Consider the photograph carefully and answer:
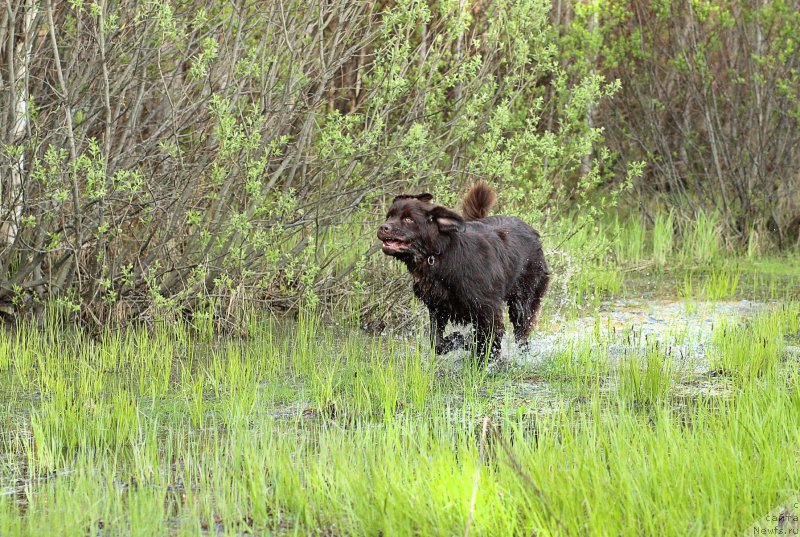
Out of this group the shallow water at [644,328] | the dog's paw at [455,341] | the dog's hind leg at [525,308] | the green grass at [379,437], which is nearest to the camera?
the green grass at [379,437]

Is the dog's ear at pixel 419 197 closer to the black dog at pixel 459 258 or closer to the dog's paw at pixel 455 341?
the black dog at pixel 459 258

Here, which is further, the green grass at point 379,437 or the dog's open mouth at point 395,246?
the dog's open mouth at point 395,246

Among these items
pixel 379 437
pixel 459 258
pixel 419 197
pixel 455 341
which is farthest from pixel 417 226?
pixel 379 437

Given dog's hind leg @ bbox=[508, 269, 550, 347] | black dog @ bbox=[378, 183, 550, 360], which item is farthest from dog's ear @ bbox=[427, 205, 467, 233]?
dog's hind leg @ bbox=[508, 269, 550, 347]

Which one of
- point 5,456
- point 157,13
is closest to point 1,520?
point 5,456

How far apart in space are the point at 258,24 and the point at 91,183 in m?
2.15

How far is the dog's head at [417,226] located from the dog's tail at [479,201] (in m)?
0.95

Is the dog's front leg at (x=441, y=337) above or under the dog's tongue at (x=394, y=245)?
under

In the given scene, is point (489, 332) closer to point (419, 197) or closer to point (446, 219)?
point (446, 219)

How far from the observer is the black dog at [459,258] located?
21.0 ft

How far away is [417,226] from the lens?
6.43 m

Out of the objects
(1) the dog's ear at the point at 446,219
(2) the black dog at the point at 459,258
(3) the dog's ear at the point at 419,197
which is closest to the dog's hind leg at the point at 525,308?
(2) the black dog at the point at 459,258

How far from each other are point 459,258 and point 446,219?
0.32 meters

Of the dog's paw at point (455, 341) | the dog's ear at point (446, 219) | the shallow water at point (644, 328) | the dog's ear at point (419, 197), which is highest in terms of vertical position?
the dog's ear at point (419, 197)
